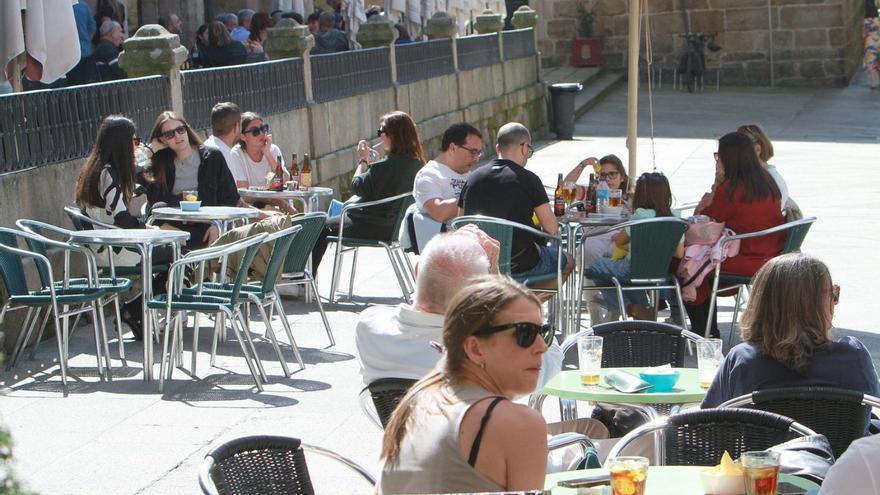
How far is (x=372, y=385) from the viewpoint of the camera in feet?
15.0

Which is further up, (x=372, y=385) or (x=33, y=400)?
(x=372, y=385)

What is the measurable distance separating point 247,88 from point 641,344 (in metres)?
7.18

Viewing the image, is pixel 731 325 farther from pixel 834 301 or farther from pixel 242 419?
pixel 834 301

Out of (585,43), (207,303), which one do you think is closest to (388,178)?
(207,303)

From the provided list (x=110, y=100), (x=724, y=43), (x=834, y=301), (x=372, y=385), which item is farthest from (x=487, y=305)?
(x=724, y=43)

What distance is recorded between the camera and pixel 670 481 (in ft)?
12.4

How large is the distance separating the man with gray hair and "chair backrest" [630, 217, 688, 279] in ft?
11.0

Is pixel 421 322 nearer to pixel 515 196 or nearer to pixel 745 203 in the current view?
pixel 515 196

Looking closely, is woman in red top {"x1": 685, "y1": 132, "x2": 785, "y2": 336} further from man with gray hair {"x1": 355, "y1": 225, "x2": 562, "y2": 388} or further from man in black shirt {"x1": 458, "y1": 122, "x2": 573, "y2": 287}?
man with gray hair {"x1": 355, "y1": 225, "x2": 562, "y2": 388}

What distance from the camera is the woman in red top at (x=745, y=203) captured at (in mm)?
8164

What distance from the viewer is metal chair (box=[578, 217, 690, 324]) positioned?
804 cm

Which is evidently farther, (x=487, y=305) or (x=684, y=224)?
(x=684, y=224)

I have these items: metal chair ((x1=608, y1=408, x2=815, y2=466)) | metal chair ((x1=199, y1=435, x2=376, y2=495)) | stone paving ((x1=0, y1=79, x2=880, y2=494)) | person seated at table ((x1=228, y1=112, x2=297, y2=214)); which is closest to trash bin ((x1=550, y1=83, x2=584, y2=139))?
stone paving ((x1=0, y1=79, x2=880, y2=494))

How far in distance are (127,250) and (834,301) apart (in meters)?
4.91
